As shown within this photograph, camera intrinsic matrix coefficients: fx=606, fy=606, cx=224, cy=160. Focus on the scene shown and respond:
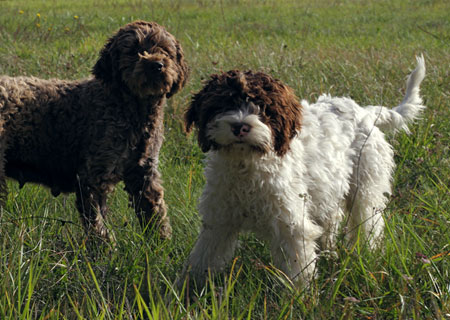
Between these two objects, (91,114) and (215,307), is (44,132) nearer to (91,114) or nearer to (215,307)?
(91,114)

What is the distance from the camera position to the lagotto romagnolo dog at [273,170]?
356 cm

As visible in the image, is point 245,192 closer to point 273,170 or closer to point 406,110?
point 273,170

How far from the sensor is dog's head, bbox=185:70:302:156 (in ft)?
11.2

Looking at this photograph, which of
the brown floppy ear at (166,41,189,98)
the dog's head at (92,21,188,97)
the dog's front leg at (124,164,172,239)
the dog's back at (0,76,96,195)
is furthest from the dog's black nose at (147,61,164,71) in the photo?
the dog's front leg at (124,164,172,239)

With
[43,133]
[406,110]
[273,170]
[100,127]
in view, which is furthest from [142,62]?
[406,110]

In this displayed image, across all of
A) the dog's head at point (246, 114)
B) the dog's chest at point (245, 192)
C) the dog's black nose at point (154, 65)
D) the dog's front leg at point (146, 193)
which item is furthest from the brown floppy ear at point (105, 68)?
the dog's chest at point (245, 192)

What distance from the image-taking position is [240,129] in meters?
3.38

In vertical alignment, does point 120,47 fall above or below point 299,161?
above

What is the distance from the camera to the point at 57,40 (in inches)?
442

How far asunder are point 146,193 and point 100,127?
625 millimetres

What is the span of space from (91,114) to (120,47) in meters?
0.57

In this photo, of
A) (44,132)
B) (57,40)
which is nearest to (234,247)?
(44,132)

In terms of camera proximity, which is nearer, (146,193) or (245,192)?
(245,192)

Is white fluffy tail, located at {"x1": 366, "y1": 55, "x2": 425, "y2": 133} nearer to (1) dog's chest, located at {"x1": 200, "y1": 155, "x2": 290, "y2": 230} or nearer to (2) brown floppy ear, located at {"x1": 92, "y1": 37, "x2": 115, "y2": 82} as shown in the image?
(1) dog's chest, located at {"x1": 200, "y1": 155, "x2": 290, "y2": 230}
